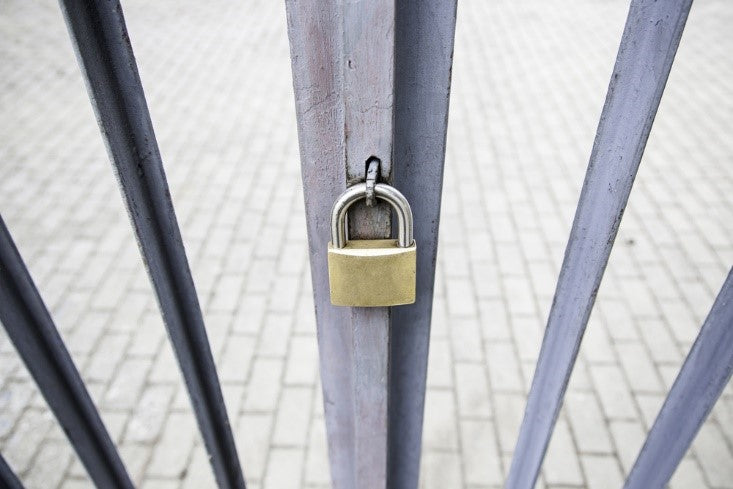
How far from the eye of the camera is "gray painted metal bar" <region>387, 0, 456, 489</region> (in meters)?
0.64

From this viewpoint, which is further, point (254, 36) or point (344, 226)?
point (254, 36)

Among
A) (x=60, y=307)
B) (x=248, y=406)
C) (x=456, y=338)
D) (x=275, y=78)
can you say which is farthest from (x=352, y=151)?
(x=275, y=78)

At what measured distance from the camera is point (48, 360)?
3.03ft

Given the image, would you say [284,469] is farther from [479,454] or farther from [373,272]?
[373,272]

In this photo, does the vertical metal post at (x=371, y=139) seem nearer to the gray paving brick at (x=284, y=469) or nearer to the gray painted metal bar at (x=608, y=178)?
the gray painted metal bar at (x=608, y=178)

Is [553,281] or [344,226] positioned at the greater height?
[344,226]

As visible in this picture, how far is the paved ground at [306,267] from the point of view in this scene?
2705 mm

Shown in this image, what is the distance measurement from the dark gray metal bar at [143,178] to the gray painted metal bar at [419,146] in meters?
0.36

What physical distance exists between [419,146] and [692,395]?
0.62 m

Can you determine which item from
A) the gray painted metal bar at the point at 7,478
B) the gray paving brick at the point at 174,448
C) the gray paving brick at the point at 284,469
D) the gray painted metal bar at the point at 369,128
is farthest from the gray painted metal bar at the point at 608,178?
the gray paving brick at the point at 174,448

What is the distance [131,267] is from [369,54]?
3.63m

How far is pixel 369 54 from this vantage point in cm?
61

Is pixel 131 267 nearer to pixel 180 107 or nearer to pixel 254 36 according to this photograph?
pixel 180 107

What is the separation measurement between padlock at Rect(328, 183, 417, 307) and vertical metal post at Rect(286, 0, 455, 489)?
0.08 ft
